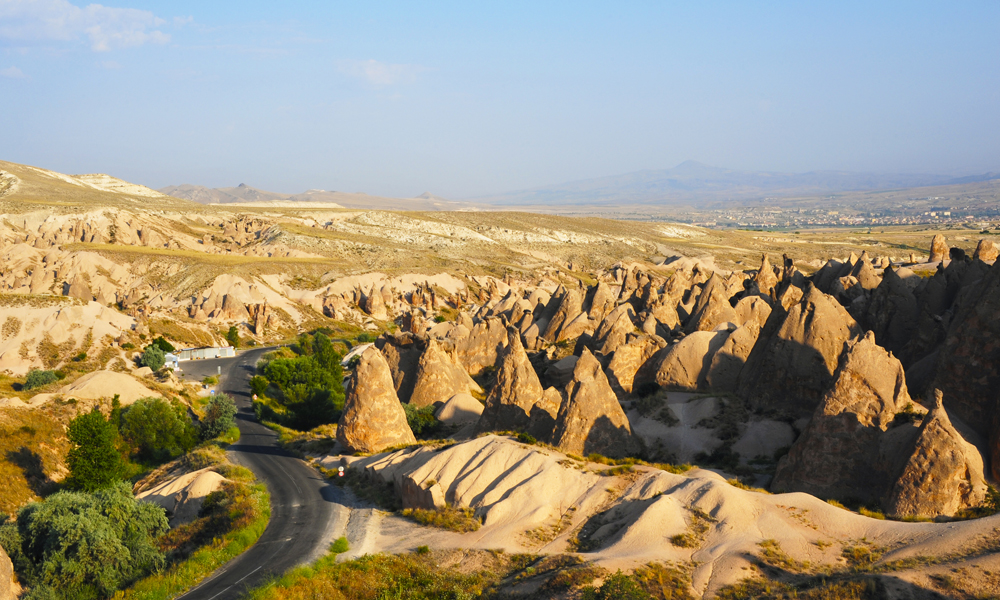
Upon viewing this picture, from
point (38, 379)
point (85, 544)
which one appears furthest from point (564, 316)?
point (38, 379)

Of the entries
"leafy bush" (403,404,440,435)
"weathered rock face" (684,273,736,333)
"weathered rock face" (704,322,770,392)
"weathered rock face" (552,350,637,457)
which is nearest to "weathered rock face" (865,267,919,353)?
"weathered rock face" (704,322,770,392)

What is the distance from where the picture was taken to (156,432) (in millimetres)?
41719

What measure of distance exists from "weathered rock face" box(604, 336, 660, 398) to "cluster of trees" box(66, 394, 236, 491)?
24181 millimetres

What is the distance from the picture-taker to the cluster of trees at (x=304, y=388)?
4666 cm

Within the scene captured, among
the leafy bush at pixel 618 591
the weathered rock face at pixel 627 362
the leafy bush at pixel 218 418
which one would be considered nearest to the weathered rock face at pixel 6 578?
the leafy bush at pixel 618 591

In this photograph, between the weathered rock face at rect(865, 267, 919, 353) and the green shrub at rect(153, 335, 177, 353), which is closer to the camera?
the weathered rock face at rect(865, 267, 919, 353)

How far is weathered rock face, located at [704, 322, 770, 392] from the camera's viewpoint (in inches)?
1432

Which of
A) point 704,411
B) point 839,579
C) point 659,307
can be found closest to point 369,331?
point 659,307

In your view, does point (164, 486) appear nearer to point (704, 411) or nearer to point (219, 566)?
point (219, 566)

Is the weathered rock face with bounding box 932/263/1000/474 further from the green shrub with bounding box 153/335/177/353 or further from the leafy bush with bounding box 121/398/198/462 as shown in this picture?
the green shrub with bounding box 153/335/177/353

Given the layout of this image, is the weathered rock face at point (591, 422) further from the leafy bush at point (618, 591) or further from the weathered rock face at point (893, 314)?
the weathered rock face at point (893, 314)

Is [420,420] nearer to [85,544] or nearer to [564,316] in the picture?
[85,544]

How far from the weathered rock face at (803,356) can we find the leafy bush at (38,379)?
48.3 m

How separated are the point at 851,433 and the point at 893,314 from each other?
1671cm
